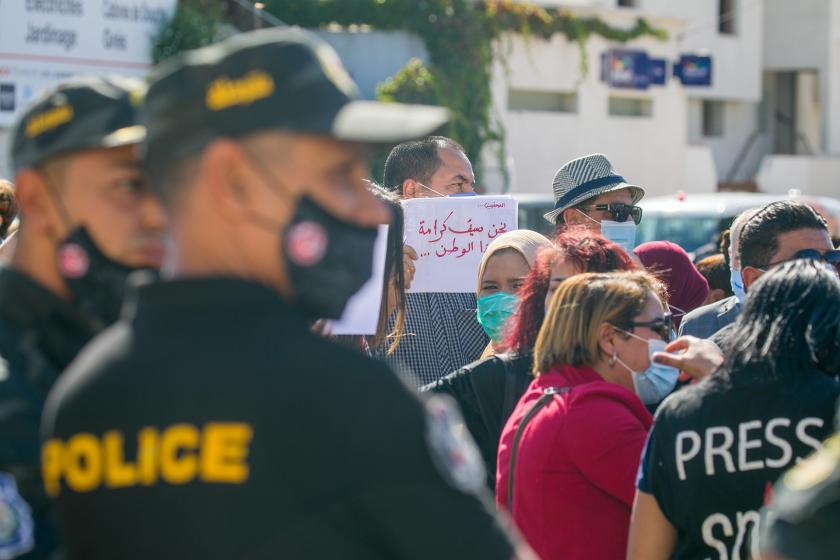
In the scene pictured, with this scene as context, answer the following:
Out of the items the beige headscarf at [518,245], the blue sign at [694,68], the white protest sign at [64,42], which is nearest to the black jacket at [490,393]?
the beige headscarf at [518,245]

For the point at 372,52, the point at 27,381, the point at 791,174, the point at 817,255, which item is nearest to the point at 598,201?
the point at 817,255

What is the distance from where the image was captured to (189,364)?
1701 mm

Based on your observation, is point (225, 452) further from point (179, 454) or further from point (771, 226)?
point (771, 226)

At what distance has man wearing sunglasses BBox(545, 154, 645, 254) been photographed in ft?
18.8

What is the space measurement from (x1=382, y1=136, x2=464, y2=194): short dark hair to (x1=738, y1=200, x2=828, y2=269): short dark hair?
1.60 m

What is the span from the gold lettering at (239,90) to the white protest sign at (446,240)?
3.40 m

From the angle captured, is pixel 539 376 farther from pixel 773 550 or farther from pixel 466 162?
pixel 466 162

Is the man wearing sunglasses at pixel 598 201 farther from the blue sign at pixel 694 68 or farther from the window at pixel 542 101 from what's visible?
the blue sign at pixel 694 68

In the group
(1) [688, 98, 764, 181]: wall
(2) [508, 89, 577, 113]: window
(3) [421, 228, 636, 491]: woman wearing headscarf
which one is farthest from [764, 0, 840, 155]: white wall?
(3) [421, 228, 636, 491]: woman wearing headscarf

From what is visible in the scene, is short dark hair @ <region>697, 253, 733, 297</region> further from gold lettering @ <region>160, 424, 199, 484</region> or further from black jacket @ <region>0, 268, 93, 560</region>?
gold lettering @ <region>160, 424, 199, 484</region>

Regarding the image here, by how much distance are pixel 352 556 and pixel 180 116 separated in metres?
0.70

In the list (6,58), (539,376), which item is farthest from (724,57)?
(539,376)

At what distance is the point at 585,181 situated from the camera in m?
5.79

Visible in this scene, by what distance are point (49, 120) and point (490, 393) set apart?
2.00 metres
